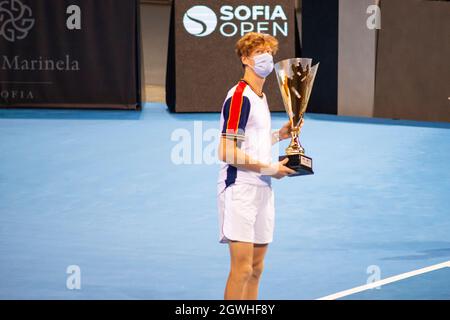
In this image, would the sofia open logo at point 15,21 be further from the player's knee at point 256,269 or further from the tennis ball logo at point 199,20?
the player's knee at point 256,269

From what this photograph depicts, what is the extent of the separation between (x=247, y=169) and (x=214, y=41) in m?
11.2

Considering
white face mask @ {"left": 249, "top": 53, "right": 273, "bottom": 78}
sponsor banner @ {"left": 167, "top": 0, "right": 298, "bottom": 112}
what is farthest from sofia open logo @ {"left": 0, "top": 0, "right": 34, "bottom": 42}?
white face mask @ {"left": 249, "top": 53, "right": 273, "bottom": 78}

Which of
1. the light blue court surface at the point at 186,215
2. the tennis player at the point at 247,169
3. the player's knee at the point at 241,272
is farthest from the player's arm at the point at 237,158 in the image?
the light blue court surface at the point at 186,215

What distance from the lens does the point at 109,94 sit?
1599 centimetres

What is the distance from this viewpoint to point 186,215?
873 centimetres

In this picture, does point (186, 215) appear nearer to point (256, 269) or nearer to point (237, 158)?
point (256, 269)

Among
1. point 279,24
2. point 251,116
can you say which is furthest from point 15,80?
point 251,116

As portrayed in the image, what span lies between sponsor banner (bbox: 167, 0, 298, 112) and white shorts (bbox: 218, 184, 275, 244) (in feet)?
35.6

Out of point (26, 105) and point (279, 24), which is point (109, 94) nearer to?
point (26, 105)

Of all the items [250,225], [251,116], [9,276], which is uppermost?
[251,116]

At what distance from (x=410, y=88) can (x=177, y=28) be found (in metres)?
4.32

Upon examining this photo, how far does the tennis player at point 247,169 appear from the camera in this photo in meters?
4.82

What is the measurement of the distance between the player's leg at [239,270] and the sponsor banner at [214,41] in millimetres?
10996

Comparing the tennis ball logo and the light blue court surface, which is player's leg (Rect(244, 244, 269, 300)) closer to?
the light blue court surface
